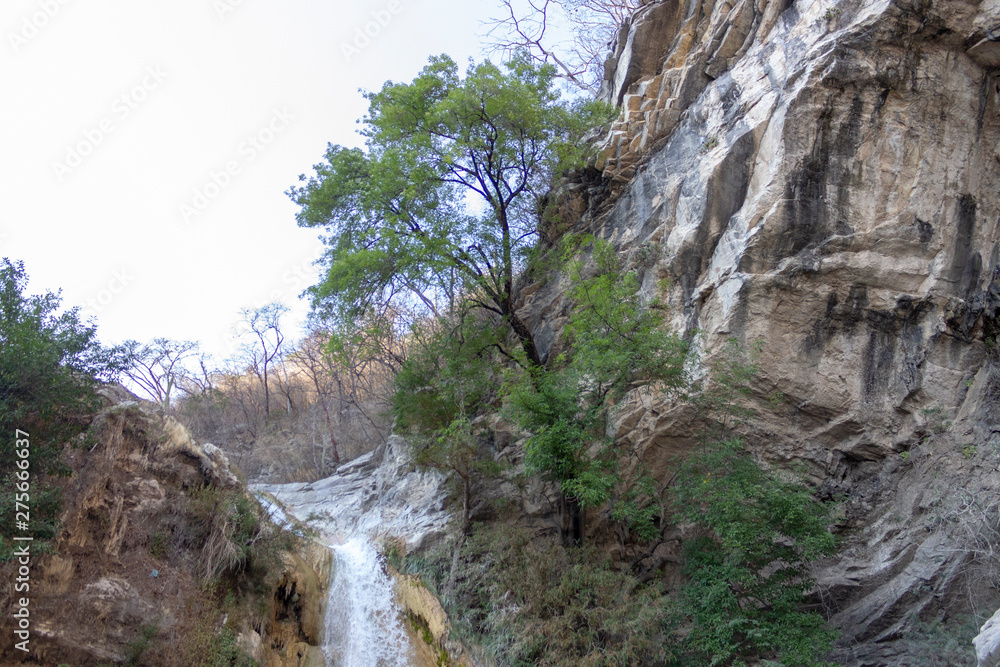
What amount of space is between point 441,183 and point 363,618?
11.0 m

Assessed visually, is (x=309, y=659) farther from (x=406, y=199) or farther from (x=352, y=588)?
(x=406, y=199)

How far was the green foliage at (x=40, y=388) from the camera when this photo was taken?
9453 mm

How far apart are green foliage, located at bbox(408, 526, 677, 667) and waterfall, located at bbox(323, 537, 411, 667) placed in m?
1.36

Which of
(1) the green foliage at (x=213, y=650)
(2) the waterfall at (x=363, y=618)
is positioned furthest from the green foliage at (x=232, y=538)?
(2) the waterfall at (x=363, y=618)

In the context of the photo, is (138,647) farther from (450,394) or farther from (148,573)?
(450,394)

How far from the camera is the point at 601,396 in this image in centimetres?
1236

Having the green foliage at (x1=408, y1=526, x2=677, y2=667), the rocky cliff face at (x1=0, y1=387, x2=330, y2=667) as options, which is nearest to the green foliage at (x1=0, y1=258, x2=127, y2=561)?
the rocky cliff face at (x1=0, y1=387, x2=330, y2=667)

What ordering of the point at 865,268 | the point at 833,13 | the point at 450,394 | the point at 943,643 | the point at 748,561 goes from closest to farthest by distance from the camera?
the point at 943,643 < the point at 748,561 < the point at 865,268 < the point at 833,13 < the point at 450,394

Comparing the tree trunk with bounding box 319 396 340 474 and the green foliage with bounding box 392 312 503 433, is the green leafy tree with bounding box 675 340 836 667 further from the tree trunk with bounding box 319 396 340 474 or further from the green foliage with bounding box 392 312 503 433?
the tree trunk with bounding box 319 396 340 474

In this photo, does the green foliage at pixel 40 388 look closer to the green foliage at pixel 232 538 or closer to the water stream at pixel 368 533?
the green foliage at pixel 232 538

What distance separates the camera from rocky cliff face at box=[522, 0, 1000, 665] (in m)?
10.8

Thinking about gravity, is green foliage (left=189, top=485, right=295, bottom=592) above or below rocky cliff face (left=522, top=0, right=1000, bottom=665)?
below

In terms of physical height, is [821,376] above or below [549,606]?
above

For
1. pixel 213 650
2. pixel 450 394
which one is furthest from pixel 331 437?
pixel 213 650
